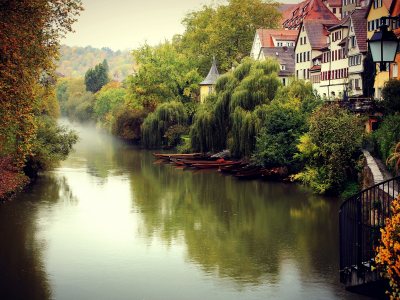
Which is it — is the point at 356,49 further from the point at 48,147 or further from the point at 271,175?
the point at 48,147

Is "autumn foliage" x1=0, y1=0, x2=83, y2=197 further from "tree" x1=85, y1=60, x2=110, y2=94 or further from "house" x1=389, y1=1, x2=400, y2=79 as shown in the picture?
"tree" x1=85, y1=60, x2=110, y2=94

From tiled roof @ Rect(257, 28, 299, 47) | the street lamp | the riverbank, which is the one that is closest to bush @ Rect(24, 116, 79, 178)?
the riverbank

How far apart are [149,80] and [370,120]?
125ft

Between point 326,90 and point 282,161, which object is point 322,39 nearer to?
point 326,90

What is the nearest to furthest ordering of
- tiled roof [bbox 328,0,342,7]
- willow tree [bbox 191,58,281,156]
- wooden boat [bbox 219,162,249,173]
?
wooden boat [bbox 219,162,249,173], willow tree [bbox 191,58,281,156], tiled roof [bbox 328,0,342,7]

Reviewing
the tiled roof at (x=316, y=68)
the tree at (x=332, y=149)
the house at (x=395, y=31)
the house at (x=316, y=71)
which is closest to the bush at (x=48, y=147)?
the tree at (x=332, y=149)

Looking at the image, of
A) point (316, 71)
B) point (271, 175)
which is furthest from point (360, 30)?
point (271, 175)

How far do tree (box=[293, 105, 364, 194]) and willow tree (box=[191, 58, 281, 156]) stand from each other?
8918mm

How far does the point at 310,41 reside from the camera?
61.1 meters

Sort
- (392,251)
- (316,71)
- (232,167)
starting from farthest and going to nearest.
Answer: (316,71) → (232,167) → (392,251)

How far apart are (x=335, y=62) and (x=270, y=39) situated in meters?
21.9

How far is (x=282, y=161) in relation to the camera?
34.7 meters

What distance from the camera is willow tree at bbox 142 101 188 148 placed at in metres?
57.8

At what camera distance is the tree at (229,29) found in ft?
251
